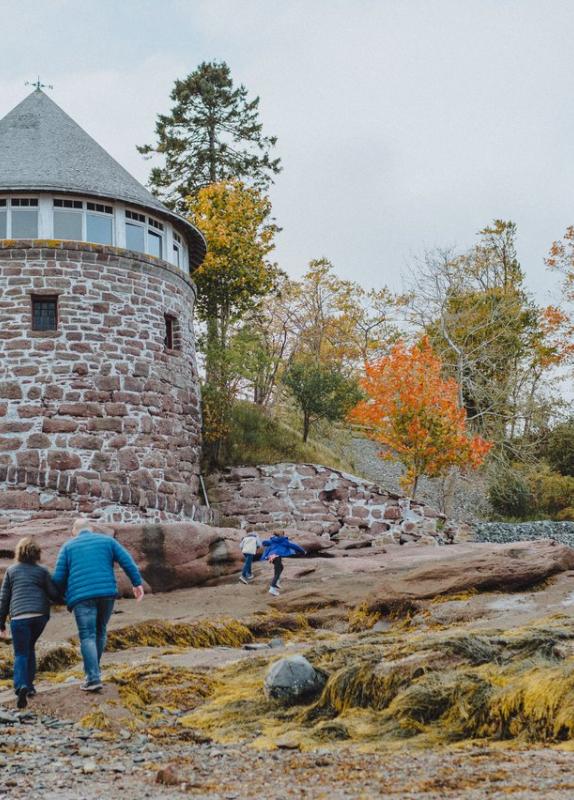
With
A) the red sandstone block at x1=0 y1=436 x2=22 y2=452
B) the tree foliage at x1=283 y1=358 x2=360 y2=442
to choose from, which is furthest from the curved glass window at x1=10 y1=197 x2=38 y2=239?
the tree foliage at x1=283 y1=358 x2=360 y2=442

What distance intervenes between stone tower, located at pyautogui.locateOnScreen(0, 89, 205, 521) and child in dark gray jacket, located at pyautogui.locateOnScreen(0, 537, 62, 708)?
1151 centimetres

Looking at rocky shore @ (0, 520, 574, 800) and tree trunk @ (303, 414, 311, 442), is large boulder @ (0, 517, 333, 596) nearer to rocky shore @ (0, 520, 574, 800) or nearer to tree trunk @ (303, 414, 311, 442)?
rocky shore @ (0, 520, 574, 800)

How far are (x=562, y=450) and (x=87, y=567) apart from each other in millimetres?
34640

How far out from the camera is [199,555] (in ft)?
57.8

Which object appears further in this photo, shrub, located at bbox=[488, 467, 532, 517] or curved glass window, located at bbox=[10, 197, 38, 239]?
shrub, located at bbox=[488, 467, 532, 517]

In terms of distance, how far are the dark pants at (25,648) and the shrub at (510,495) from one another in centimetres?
2948

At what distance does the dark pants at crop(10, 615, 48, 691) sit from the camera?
946 cm

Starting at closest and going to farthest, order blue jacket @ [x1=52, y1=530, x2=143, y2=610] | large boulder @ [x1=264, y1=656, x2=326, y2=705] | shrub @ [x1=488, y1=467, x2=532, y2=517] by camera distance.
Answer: large boulder @ [x1=264, y1=656, x2=326, y2=705], blue jacket @ [x1=52, y1=530, x2=143, y2=610], shrub @ [x1=488, y1=467, x2=532, y2=517]

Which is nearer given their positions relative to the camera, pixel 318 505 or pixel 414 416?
pixel 318 505

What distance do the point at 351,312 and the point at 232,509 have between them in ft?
84.7

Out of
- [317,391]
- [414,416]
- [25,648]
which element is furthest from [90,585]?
[414,416]

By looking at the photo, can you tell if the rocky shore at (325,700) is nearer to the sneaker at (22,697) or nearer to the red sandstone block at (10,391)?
the sneaker at (22,697)

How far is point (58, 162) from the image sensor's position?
2442cm

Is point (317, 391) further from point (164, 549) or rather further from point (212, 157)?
A: point (212, 157)
